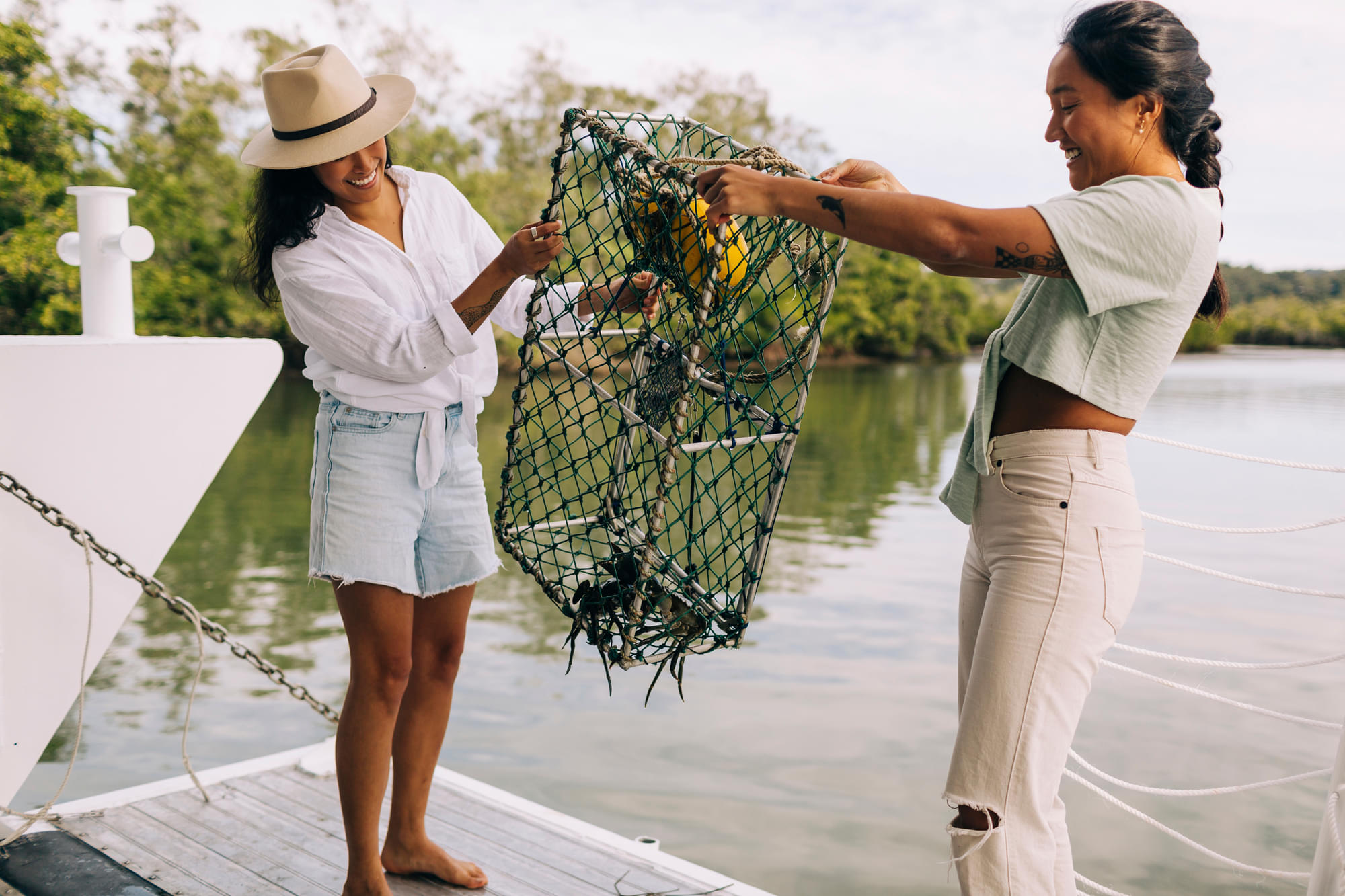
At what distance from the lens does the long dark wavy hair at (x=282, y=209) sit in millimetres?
2006

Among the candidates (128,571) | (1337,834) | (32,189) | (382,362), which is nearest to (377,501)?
(382,362)

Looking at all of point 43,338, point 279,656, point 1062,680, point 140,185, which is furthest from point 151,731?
point 140,185

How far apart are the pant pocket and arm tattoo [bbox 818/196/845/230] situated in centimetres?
59

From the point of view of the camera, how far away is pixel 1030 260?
55.4 inches

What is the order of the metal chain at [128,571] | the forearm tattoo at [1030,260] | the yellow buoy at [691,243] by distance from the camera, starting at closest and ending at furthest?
1. the forearm tattoo at [1030,260]
2. the yellow buoy at [691,243]
3. the metal chain at [128,571]

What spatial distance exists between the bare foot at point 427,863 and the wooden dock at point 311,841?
3 cm

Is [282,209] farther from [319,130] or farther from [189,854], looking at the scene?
[189,854]

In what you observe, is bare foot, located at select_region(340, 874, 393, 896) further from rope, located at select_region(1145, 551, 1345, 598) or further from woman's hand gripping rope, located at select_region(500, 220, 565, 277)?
rope, located at select_region(1145, 551, 1345, 598)

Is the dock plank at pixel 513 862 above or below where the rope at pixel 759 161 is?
below

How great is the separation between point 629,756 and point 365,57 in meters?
29.7

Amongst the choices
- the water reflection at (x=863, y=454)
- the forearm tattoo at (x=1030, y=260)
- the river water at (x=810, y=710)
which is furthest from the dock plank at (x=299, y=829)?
the water reflection at (x=863, y=454)

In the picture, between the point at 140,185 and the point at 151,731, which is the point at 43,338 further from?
the point at 140,185

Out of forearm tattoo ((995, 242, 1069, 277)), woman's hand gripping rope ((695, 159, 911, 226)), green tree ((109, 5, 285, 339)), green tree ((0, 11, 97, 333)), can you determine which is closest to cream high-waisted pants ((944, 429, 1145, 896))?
forearm tattoo ((995, 242, 1069, 277))

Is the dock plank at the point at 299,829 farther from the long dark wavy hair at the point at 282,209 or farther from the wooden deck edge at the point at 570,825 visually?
the long dark wavy hair at the point at 282,209
